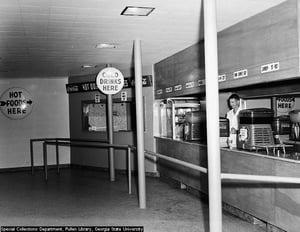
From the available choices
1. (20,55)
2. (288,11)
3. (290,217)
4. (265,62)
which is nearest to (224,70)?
(265,62)

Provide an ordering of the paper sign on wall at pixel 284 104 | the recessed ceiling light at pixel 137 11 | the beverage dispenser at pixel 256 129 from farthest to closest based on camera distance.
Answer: the paper sign on wall at pixel 284 104
the beverage dispenser at pixel 256 129
the recessed ceiling light at pixel 137 11

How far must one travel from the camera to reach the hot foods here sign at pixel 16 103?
34.8ft

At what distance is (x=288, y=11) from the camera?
13.0 ft

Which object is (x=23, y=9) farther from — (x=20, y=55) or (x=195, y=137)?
(x=195, y=137)

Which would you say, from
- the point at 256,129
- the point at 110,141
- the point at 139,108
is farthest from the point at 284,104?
the point at 110,141

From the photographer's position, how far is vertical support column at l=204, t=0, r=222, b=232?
329 centimetres

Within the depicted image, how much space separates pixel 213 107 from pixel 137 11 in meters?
1.70

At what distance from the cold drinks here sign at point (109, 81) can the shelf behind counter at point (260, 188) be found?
207cm

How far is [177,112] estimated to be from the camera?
784 cm

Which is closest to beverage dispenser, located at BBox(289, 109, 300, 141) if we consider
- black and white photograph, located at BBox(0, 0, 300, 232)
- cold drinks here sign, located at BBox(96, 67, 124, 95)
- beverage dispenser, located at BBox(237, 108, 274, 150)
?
black and white photograph, located at BBox(0, 0, 300, 232)

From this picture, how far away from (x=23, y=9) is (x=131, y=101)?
A: 5.68 metres

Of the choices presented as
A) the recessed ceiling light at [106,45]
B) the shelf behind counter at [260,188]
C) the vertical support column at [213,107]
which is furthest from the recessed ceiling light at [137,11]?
the shelf behind counter at [260,188]

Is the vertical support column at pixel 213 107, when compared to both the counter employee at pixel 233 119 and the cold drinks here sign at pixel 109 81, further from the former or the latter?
the cold drinks here sign at pixel 109 81

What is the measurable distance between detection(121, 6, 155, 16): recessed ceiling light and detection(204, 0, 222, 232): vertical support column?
115 cm
